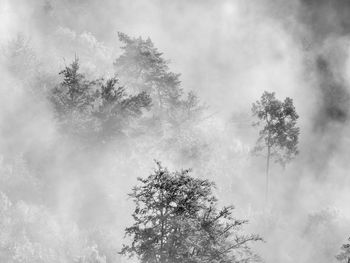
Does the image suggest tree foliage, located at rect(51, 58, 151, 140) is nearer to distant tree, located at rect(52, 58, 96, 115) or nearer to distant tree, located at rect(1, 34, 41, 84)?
distant tree, located at rect(52, 58, 96, 115)

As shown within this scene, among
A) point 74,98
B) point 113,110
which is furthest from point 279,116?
point 74,98

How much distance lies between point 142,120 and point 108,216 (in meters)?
10.8

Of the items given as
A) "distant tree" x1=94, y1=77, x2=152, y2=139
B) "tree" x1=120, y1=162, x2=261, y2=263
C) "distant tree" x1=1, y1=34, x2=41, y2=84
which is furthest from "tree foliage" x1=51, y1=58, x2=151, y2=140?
"tree" x1=120, y1=162, x2=261, y2=263

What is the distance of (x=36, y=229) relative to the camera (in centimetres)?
3028

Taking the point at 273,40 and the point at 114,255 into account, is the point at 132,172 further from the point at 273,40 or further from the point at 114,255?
the point at 273,40

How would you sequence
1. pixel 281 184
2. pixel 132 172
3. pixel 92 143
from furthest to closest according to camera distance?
pixel 281 184, pixel 132 172, pixel 92 143

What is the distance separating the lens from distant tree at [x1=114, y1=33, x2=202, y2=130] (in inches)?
1687

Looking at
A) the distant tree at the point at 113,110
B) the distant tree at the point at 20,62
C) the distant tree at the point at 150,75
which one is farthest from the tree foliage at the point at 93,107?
the distant tree at the point at 20,62

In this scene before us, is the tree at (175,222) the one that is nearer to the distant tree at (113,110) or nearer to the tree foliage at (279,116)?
the distant tree at (113,110)

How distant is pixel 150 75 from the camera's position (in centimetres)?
4338

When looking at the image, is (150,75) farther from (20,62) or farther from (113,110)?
(20,62)

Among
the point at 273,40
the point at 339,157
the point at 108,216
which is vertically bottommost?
the point at 108,216

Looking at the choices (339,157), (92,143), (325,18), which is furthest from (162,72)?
(325,18)

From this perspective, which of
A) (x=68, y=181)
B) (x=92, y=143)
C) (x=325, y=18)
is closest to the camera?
(x=92, y=143)
